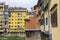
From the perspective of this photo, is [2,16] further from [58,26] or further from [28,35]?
[58,26]

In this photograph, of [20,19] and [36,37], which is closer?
[36,37]

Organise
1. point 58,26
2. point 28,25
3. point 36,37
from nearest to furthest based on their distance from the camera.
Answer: point 58,26 → point 36,37 → point 28,25

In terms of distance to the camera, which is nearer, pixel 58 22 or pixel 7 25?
pixel 58 22

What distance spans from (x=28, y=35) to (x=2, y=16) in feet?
132

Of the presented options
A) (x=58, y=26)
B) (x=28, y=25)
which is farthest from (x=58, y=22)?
(x=28, y=25)

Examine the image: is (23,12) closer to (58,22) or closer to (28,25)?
(28,25)

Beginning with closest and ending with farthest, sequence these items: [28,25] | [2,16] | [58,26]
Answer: [58,26] → [28,25] → [2,16]

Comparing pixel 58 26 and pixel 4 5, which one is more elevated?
pixel 4 5

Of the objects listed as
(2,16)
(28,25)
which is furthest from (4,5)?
(28,25)

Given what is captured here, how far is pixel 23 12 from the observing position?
5559 cm

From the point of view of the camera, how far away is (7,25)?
53.8 m

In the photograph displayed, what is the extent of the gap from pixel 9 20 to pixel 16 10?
10.3 feet

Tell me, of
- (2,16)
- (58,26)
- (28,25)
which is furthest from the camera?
(2,16)

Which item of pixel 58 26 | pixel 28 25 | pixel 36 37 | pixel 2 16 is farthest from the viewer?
pixel 2 16
